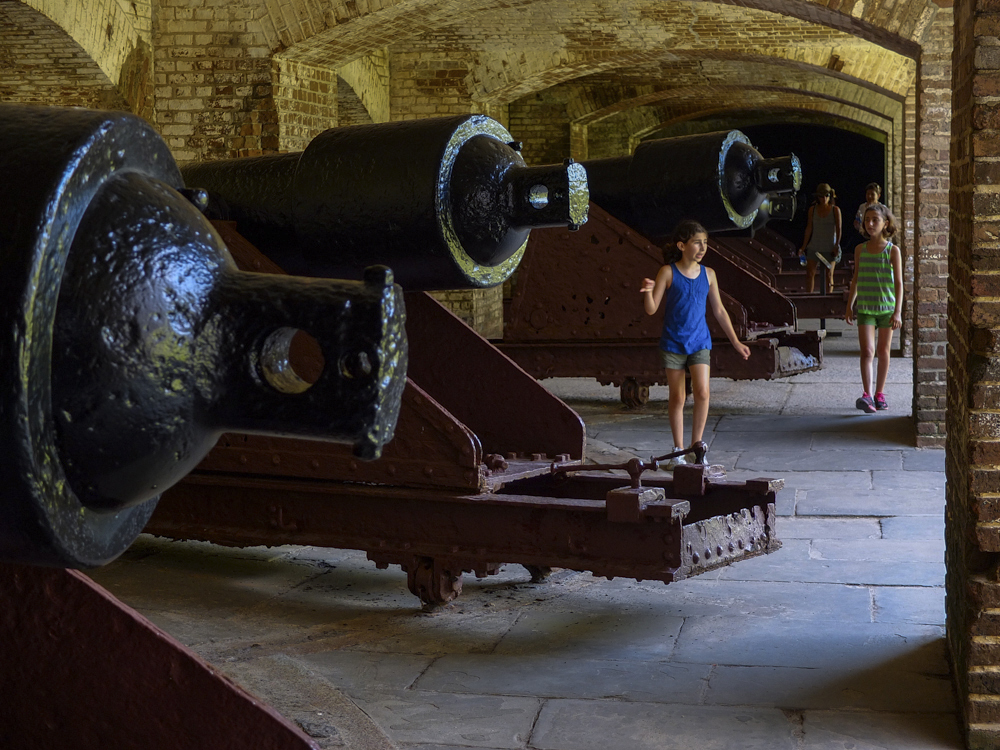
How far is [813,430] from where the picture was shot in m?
7.49

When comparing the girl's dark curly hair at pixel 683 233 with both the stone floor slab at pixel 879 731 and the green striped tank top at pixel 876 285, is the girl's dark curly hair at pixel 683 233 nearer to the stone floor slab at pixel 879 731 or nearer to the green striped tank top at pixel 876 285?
the green striped tank top at pixel 876 285

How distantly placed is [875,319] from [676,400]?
224cm

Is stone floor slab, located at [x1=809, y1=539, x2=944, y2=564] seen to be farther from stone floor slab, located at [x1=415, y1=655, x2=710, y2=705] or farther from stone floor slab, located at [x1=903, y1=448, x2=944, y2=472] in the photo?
stone floor slab, located at [x1=903, y1=448, x2=944, y2=472]

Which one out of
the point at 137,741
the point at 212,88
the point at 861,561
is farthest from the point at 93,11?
the point at 137,741

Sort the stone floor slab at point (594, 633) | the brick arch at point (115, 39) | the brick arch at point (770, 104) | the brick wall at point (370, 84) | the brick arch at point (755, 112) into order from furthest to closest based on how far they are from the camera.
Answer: the brick arch at point (755, 112) → the brick arch at point (770, 104) → the brick wall at point (370, 84) → the brick arch at point (115, 39) → the stone floor slab at point (594, 633)

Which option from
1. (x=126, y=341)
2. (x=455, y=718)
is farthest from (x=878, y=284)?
(x=126, y=341)

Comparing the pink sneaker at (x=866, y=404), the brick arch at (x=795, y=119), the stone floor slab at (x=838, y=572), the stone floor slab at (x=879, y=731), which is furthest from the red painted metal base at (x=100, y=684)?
the brick arch at (x=795, y=119)

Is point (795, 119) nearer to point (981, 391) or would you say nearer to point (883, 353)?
point (883, 353)

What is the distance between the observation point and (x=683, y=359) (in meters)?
6.11

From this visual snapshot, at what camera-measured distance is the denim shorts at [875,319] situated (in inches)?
305

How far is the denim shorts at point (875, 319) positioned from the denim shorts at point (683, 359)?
2.11 m

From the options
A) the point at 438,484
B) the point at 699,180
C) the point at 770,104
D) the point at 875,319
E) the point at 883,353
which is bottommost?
the point at 438,484

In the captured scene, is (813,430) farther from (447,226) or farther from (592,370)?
(447,226)

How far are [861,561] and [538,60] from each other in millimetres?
8802
